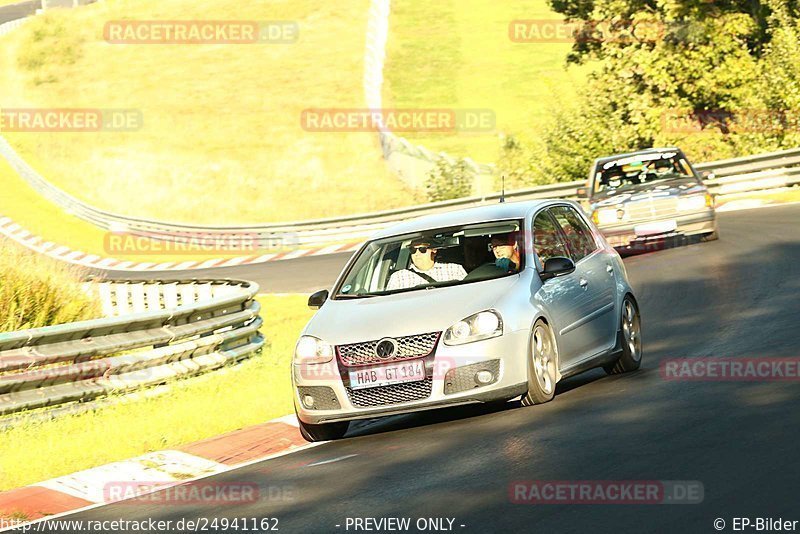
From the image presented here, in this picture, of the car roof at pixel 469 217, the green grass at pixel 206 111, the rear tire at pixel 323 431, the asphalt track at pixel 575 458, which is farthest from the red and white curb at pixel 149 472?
the green grass at pixel 206 111

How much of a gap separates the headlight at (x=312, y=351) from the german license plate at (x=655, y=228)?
1224cm

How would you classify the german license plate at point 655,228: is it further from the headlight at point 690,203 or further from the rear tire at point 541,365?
the rear tire at point 541,365

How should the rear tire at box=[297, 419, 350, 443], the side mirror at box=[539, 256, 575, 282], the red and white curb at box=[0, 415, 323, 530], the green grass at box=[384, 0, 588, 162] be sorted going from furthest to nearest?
the green grass at box=[384, 0, 588, 162], the side mirror at box=[539, 256, 575, 282], the rear tire at box=[297, 419, 350, 443], the red and white curb at box=[0, 415, 323, 530]

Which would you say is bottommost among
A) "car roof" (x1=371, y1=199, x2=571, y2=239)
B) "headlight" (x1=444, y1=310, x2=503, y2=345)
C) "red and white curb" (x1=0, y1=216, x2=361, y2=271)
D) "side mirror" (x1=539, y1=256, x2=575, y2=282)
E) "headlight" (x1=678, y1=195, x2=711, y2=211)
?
"red and white curb" (x1=0, y1=216, x2=361, y2=271)

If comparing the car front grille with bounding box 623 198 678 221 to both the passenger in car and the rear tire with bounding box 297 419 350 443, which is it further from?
the rear tire with bounding box 297 419 350 443

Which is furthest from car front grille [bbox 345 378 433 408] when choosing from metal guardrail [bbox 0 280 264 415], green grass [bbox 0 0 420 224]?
green grass [bbox 0 0 420 224]

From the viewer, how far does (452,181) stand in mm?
38188

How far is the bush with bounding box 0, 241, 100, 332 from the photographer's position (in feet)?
54.1

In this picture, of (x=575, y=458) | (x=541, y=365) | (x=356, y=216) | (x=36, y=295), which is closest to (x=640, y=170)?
(x=36, y=295)

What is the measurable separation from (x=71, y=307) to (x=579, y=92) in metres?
24.8

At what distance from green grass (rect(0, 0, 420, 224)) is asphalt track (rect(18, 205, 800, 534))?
3207 centimetres

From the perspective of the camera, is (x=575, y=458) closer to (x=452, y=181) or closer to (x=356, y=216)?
(x=356, y=216)

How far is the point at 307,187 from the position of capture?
48531 mm

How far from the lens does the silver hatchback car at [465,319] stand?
33.2 ft
